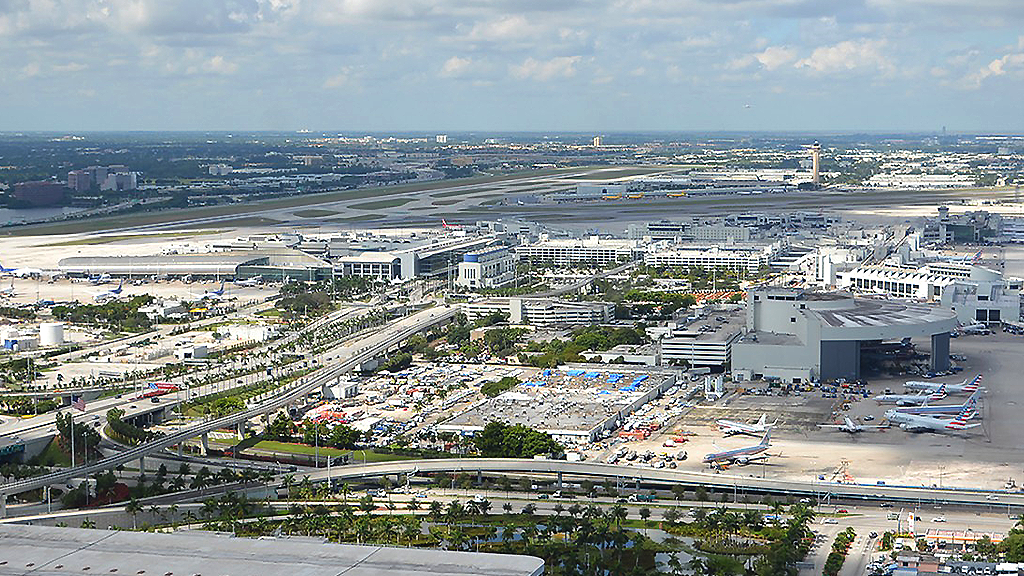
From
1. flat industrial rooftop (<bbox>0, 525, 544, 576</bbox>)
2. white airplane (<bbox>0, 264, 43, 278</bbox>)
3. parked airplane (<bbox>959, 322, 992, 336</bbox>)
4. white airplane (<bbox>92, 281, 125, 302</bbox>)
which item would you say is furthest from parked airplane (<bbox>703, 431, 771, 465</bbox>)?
white airplane (<bbox>0, 264, 43, 278</bbox>)

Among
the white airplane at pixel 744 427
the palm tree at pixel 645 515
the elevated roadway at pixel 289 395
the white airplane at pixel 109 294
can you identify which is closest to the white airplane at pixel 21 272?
the white airplane at pixel 109 294

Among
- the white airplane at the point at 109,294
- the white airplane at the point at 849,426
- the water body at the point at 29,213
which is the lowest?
the white airplane at the point at 849,426

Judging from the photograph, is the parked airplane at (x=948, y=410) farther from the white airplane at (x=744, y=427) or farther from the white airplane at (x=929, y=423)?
the white airplane at (x=744, y=427)

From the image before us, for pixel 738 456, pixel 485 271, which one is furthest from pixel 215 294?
pixel 738 456

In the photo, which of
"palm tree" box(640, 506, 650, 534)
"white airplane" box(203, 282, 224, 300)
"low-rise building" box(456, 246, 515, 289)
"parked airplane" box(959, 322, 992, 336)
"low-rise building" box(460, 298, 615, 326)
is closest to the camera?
"palm tree" box(640, 506, 650, 534)

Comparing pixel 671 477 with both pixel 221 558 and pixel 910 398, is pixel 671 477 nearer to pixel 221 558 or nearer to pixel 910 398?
pixel 910 398

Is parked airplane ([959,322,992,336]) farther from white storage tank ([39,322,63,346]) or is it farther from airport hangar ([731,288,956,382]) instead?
white storage tank ([39,322,63,346])
